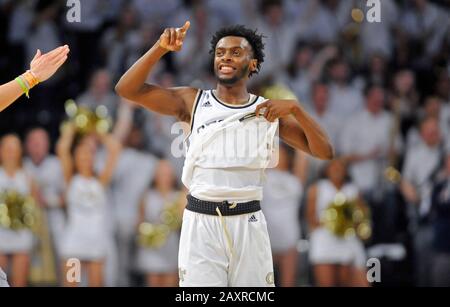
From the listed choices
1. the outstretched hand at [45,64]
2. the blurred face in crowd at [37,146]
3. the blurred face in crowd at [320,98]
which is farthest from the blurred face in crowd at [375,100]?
the outstretched hand at [45,64]

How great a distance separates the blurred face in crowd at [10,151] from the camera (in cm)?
726

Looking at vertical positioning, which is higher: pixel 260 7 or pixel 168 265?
pixel 260 7

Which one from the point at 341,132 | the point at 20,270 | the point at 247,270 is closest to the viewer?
the point at 247,270

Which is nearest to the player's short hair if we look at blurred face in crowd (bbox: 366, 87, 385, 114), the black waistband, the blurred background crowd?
the black waistband

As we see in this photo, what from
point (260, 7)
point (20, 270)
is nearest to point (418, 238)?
point (260, 7)

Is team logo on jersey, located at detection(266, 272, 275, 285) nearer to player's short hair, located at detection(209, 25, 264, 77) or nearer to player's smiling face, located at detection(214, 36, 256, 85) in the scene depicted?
player's smiling face, located at detection(214, 36, 256, 85)

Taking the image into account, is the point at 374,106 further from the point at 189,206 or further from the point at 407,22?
the point at 189,206

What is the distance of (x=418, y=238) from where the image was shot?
7.47 meters

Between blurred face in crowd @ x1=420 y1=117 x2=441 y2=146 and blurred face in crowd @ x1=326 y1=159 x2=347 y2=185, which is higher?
blurred face in crowd @ x1=420 y1=117 x2=441 y2=146

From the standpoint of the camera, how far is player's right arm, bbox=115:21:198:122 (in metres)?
4.07

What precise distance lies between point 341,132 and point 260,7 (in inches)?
54.9

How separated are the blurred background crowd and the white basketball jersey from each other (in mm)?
3007

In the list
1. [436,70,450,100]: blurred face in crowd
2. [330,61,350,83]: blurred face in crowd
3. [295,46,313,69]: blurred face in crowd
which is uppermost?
[295,46,313,69]: blurred face in crowd

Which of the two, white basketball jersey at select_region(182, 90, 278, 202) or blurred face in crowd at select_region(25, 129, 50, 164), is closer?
white basketball jersey at select_region(182, 90, 278, 202)
